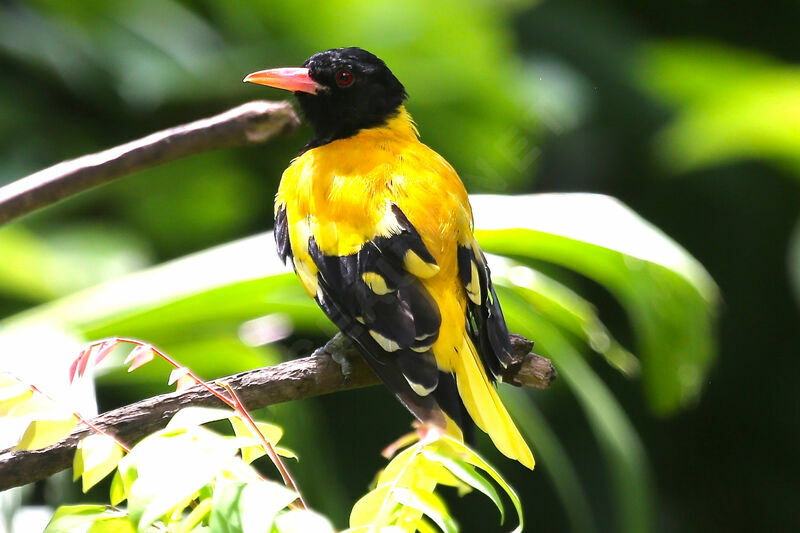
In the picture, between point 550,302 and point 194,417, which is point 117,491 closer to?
point 194,417

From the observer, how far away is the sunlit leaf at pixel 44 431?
0.63 m

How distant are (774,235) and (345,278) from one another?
250cm

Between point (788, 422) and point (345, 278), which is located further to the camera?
point (788, 422)

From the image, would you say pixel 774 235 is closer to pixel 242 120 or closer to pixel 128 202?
pixel 128 202

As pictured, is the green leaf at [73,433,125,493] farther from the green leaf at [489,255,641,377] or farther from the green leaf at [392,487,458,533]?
the green leaf at [489,255,641,377]

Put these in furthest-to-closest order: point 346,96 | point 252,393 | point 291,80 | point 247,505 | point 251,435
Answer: point 346,96, point 291,80, point 252,393, point 251,435, point 247,505

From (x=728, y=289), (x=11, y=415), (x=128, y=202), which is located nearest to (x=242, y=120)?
(x=11, y=415)

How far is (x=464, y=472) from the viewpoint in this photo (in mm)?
588

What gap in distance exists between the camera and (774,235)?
3336 mm

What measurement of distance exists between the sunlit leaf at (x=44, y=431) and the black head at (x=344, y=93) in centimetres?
87

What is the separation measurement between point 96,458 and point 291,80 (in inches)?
34.3

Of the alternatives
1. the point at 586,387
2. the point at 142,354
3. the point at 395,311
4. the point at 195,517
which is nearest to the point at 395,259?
the point at 395,311

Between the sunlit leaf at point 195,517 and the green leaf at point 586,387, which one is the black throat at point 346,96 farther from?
the sunlit leaf at point 195,517

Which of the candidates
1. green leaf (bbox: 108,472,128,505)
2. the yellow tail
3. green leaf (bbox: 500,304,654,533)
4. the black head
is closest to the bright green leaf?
green leaf (bbox: 108,472,128,505)
